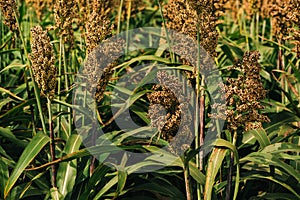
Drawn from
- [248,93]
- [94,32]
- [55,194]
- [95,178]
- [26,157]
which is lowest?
[55,194]

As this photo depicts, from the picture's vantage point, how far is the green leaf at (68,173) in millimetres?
3836

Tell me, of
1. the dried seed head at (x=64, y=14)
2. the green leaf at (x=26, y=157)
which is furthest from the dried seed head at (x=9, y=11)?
the green leaf at (x=26, y=157)

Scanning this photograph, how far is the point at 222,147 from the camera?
3.29 m

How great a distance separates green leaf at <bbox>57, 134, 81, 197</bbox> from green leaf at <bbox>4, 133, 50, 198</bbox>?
246 mm

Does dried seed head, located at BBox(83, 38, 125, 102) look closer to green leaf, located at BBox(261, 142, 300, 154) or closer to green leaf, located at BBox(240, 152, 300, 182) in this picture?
→ green leaf, located at BBox(240, 152, 300, 182)

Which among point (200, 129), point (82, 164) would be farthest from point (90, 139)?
point (200, 129)

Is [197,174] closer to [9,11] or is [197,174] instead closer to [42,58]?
[42,58]

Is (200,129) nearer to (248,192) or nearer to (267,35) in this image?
(248,192)

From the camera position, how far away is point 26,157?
11.5 feet

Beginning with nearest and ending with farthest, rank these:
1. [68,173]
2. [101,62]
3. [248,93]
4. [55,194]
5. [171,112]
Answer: [248,93], [171,112], [101,62], [55,194], [68,173]

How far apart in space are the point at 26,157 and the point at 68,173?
0.53m

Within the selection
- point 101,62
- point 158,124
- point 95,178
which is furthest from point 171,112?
point 95,178

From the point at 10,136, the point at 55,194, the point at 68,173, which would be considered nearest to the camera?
the point at 55,194

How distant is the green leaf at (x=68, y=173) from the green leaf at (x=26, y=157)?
0.81 ft
